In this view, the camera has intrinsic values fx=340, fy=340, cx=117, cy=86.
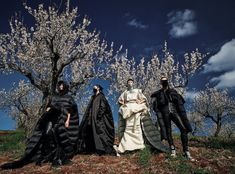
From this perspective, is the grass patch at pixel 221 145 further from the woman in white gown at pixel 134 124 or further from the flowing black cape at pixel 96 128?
the flowing black cape at pixel 96 128

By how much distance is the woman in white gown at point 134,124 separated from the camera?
42.5 ft

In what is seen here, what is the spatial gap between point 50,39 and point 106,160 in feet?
29.6

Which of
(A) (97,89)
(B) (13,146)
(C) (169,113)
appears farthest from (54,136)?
(B) (13,146)

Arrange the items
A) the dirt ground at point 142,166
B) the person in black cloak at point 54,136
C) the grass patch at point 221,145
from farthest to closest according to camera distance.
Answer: the grass patch at point 221,145 < the person in black cloak at point 54,136 < the dirt ground at point 142,166

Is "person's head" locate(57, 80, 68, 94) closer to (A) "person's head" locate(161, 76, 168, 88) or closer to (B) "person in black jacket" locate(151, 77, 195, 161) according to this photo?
(B) "person in black jacket" locate(151, 77, 195, 161)

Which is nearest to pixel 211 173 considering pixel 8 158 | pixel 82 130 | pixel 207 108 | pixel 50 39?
pixel 82 130

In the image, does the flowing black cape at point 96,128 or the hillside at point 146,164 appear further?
the flowing black cape at point 96,128

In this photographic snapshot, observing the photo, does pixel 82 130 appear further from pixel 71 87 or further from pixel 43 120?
pixel 71 87

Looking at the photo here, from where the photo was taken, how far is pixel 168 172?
1002 cm

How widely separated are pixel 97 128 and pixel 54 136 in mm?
2081

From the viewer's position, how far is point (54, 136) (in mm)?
11750

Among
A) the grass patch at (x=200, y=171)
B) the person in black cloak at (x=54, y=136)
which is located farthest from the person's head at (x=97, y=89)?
the grass patch at (x=200, y=171)

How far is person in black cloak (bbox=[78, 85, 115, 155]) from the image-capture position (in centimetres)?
1316

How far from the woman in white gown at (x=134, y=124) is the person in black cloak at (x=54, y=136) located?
2.05 meters
